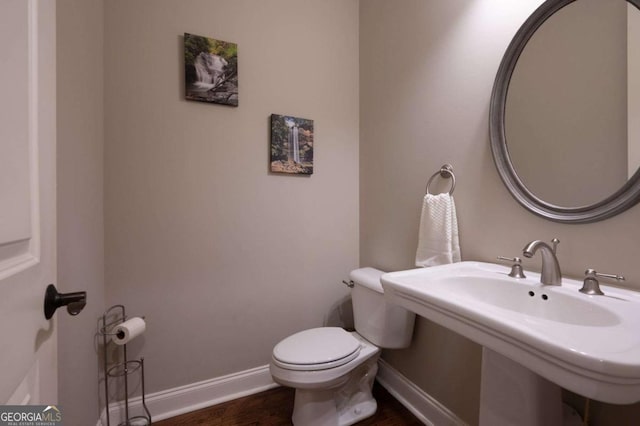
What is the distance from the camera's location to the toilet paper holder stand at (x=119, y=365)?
1.26 metres

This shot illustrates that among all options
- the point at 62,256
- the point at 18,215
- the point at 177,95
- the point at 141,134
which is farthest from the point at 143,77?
the point at 18,215

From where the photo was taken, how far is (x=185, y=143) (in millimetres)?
1439

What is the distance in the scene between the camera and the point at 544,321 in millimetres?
630

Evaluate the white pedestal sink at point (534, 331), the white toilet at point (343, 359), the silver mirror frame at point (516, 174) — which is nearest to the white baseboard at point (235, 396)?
the white toilet at point (343, 359)

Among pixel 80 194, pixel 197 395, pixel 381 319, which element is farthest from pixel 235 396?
pixel 80 194

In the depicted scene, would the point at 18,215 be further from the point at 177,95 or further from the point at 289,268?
the point at 289,268

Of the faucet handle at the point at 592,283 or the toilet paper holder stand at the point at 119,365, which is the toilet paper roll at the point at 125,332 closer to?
the toilet paper holder stand at the point at 119,365

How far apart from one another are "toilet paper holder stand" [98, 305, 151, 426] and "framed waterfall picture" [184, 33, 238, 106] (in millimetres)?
1185

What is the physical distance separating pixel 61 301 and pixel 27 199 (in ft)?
0.67

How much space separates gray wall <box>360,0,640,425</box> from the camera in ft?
2.94

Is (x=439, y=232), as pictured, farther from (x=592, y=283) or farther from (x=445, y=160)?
(x=592, y=283)

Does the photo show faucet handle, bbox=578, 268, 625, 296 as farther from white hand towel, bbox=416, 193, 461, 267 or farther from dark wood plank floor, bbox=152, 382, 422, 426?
dark wood plank floor, bbox=152, 382, 422, 426

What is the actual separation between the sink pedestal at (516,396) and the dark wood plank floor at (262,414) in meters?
0.72

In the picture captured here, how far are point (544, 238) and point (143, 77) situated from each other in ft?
6.33
